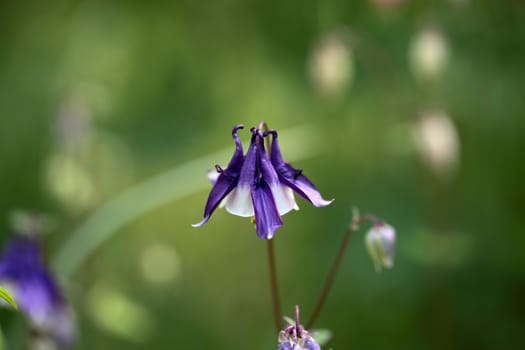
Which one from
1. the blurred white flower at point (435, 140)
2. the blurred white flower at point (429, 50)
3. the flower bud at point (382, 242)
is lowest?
the flower bud at point (382, 242)

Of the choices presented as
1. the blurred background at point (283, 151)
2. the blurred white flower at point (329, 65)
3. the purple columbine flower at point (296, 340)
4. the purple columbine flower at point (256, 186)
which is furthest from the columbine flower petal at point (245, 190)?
the blurred white flower at point (329, 65)

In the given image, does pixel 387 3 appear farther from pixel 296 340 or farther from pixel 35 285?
pixel 296 340

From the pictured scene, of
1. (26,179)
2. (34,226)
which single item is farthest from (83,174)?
(26,179)

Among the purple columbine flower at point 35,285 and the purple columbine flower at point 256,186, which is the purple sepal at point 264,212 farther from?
the purple columbine flower at point 35,285

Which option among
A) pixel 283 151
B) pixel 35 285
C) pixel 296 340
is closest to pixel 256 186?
pixel 296 340

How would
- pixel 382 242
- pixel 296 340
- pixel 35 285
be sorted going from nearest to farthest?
pixel 296 340 < pixel 382 242 < pixel 35 285

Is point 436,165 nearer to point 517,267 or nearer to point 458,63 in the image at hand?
point 517,267
